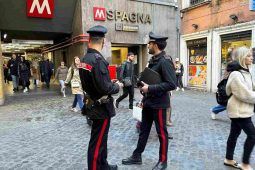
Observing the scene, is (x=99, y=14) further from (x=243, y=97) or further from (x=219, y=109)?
(x=243, y=97)

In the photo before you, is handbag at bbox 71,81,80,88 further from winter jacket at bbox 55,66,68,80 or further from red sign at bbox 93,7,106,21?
red sign at bbox 93,7,106,21

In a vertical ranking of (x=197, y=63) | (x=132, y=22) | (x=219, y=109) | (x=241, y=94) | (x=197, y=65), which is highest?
(x=132, y=22)

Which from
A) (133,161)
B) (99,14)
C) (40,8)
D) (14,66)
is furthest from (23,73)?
(133,161)

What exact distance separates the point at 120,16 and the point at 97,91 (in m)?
11.2

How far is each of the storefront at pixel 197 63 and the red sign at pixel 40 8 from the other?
7.84 meters

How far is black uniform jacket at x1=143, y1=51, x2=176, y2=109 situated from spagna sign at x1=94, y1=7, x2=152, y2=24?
9.89m

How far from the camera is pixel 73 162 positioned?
4242mm

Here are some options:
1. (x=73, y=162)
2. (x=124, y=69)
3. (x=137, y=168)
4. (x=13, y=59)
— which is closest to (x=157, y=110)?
(x=137, y=168)

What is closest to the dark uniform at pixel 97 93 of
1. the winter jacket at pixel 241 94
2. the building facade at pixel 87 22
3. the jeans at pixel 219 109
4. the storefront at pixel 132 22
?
the winter jacket at pixel 241 94

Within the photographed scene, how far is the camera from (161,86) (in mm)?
3582

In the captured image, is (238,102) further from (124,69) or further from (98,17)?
(98,17)

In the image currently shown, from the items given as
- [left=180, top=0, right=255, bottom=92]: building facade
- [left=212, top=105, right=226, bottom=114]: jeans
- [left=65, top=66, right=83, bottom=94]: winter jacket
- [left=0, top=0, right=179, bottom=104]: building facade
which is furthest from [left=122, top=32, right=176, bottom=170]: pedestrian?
[left=0, top=0, right=179, bottom=104]: building facade

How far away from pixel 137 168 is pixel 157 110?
97cm

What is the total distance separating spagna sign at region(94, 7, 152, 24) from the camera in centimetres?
1308
